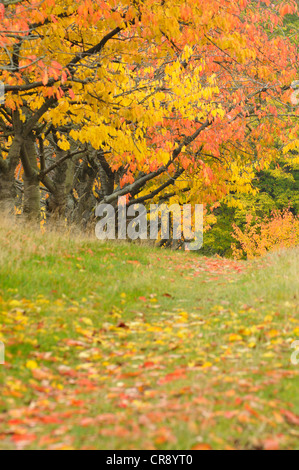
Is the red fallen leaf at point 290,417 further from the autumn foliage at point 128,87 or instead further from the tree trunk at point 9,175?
the tree trunk at point 9,175

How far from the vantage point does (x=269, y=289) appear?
26.0 feet

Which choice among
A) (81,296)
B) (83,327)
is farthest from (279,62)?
(83,327)

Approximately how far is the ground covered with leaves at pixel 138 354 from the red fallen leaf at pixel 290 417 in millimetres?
12

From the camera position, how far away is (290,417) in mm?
3932

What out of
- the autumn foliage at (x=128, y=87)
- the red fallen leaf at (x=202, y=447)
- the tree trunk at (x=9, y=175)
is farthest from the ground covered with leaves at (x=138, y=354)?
the autumn foliage at (x=128, y=87)

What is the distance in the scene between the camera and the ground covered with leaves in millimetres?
3779

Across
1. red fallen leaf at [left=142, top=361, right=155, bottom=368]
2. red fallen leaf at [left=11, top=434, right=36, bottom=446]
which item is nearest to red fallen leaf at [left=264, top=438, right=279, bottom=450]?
red fallen leaf at [left=11, top=434, right=36, bottom=446]

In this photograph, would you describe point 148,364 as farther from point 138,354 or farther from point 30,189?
point 30,189

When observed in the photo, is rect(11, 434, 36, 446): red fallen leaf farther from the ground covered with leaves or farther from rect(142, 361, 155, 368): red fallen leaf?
rect(142, 361, 155, 368): red fallen leaf

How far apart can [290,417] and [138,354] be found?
2111 mm

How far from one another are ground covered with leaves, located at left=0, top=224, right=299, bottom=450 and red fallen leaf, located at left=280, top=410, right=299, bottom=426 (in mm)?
12

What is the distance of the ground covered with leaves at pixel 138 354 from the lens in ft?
12.4
